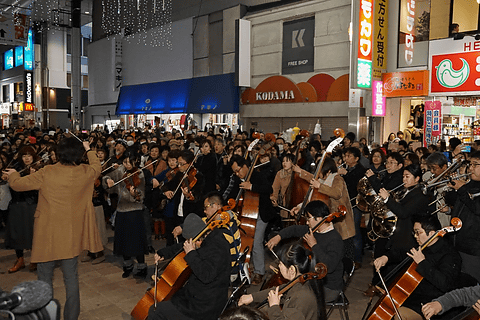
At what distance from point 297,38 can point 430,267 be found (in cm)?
1521

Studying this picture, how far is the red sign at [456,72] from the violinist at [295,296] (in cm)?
1149

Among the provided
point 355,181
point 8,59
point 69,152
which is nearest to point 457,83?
point 355,181

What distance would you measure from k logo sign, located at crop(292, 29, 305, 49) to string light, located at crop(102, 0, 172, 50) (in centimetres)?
831

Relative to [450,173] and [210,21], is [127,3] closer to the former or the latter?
[210,21]

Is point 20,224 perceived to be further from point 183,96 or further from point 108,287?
point 183,96

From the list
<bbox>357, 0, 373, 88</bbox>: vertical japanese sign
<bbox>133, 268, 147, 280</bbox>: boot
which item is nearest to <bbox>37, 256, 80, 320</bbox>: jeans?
<bbox>133, 268, 147, 280</bbox>: boot

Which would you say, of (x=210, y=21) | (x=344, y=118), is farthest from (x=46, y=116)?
(x=344, y=118)

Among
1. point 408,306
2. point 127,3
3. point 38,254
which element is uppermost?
point 127,3

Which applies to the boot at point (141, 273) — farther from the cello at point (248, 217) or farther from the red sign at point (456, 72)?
the red sign at point (456, 72)

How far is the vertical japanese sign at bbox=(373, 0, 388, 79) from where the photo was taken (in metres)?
14.1

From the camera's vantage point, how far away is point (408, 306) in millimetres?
3596

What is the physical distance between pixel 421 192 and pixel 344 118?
1165cm

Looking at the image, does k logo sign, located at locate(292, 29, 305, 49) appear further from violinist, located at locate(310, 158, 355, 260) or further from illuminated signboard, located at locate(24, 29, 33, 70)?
illuminated signboard, located at locate(24, 29, 33, 70)

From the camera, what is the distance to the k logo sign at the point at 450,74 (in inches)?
486
